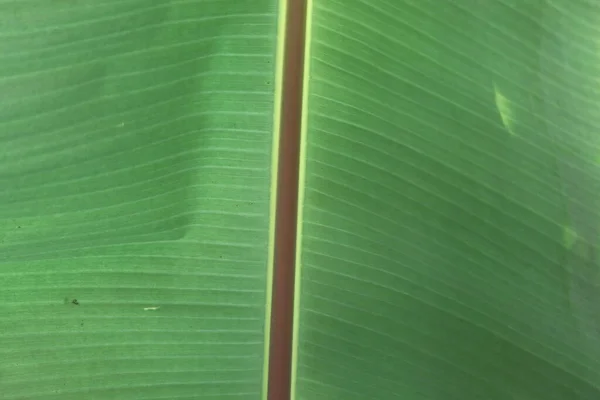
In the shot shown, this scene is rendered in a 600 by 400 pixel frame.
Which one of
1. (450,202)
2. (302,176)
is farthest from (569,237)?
(302,176)

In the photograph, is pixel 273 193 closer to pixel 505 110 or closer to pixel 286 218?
pixel 286 218

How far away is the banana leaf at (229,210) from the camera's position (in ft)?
1.63

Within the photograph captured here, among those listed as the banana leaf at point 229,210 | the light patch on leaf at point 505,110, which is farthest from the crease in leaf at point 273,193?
the light patch on leaf at point 505,110

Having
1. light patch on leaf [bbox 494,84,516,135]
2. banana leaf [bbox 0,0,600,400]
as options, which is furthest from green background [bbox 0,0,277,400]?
light patch on leaf [bbox 494,84,516,135]

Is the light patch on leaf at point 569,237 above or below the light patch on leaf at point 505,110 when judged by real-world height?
below

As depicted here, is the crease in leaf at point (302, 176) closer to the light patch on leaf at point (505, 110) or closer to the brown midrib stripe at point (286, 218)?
the brown midrib stripe at point (286, 218)

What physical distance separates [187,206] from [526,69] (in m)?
0.36

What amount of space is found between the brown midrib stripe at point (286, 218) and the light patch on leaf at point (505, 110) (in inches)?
7.8

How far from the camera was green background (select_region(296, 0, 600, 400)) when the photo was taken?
501 millimetres

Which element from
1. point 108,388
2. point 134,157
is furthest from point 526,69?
point 108,388

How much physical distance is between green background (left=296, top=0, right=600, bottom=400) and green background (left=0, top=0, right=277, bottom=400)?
0.20 feet

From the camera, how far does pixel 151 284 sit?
500mm

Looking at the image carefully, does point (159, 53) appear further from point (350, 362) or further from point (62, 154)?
point (350, 362)

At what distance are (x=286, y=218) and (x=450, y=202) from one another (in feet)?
0.53
